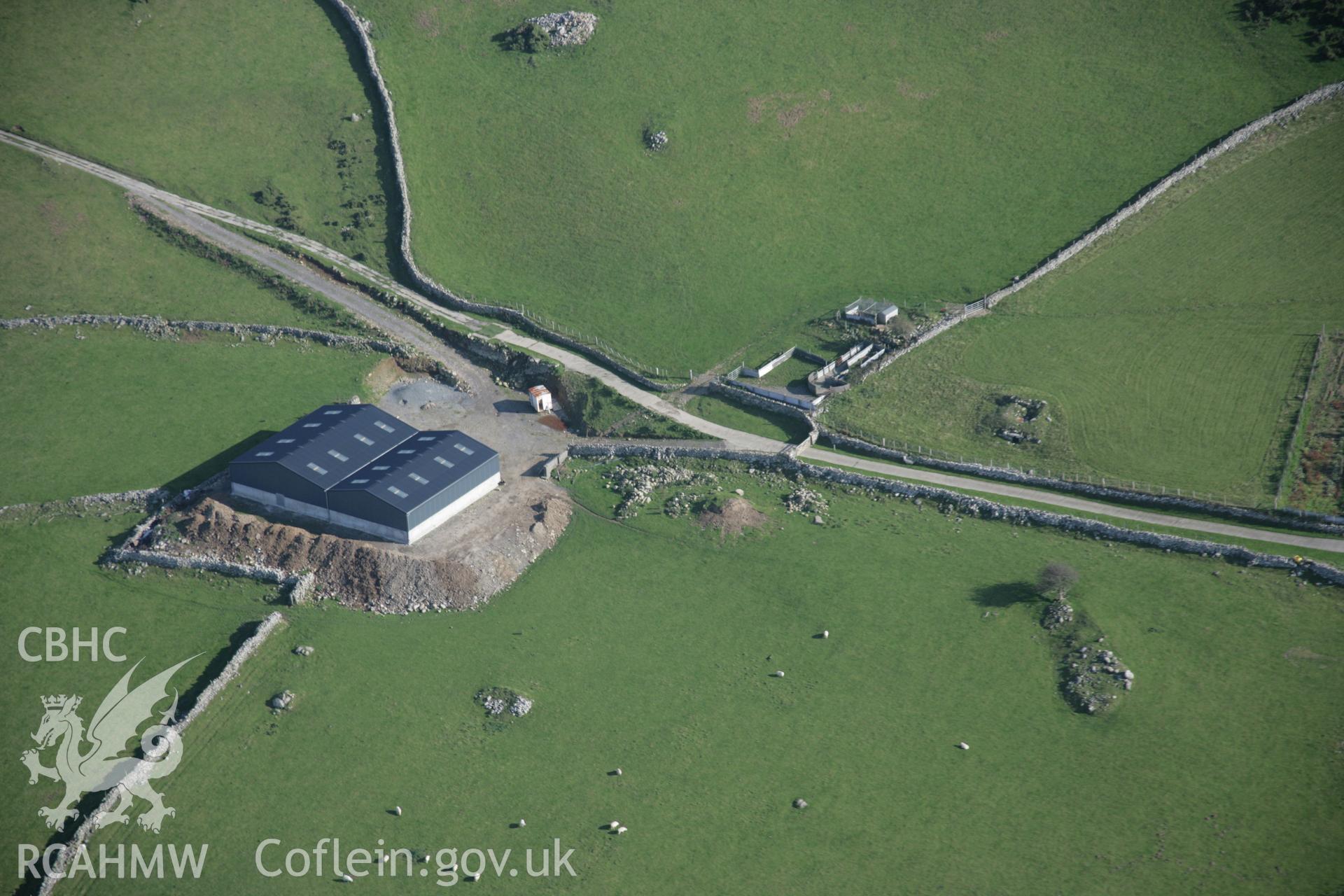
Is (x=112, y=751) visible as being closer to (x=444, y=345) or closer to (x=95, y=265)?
(x=444, y=345)

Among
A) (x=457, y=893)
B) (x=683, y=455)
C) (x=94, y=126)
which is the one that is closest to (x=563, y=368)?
(x=683, y=455)

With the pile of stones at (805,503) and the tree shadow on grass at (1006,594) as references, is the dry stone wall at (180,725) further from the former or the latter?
the tree shadow on grass at (1006,594)

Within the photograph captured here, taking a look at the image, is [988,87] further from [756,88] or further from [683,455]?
[683,455]

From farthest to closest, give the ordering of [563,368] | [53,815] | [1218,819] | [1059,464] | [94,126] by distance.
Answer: [94,126] → [563,368] → [1059,464] → [53,815] → [1218,819]

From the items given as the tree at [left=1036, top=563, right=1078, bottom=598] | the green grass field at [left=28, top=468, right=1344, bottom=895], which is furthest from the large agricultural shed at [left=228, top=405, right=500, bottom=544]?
the tree at [left=1036, top=563, right=1078, bottom=598]

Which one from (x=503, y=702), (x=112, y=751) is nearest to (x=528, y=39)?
(x=503, y=702)

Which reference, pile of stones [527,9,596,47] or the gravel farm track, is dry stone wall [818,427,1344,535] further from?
pile of stones [527,9,596,47]
